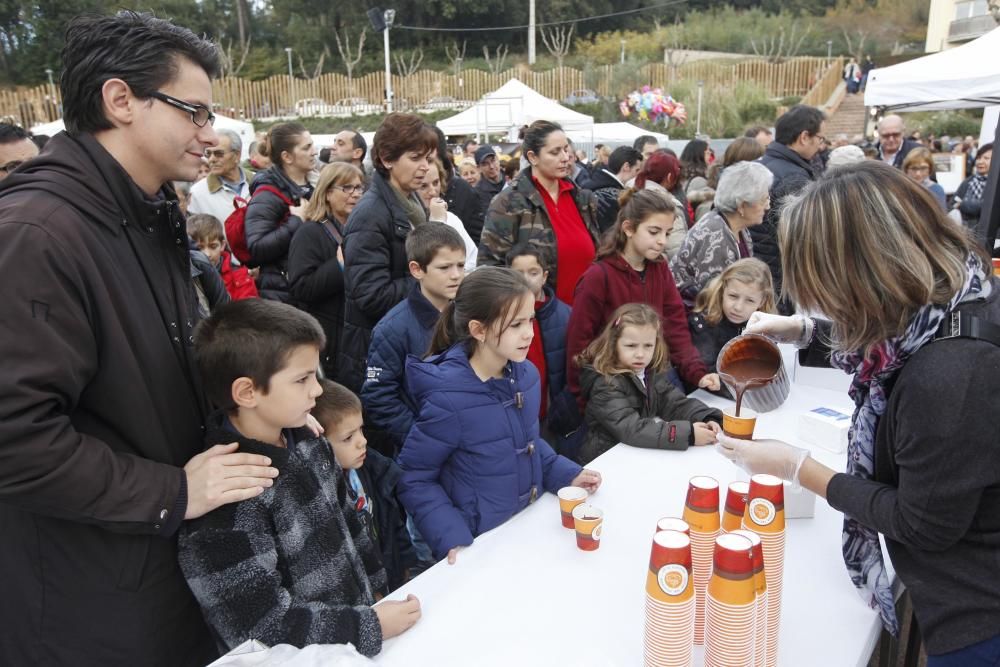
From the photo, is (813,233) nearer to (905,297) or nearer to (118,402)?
(905,297)

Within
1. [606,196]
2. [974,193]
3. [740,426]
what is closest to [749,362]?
[740,426]

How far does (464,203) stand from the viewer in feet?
17.5

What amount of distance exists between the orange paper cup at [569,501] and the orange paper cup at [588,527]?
4 centimetres

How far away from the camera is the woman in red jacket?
2.74m

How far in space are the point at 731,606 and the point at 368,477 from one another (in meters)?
1.18

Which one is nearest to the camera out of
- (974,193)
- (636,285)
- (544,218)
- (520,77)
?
(636,285)

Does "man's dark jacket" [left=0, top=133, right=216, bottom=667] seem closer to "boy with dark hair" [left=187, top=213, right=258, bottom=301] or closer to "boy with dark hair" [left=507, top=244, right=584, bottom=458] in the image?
"boy with dark hair" [left=507, top=244, right=584, bottom=458]

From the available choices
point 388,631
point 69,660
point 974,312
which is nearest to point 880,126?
point 974,312

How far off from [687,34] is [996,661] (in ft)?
121

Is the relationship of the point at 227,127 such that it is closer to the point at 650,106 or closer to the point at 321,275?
the point at 321,275

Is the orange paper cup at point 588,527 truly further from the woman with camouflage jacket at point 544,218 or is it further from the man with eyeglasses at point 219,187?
the man with eyeglasses at point 219,187

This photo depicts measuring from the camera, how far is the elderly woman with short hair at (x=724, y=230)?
316cm

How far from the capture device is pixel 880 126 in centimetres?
634

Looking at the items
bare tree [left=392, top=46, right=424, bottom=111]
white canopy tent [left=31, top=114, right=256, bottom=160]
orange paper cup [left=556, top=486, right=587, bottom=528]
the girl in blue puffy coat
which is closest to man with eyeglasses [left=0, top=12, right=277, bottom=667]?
the girl in blue puffy coat
